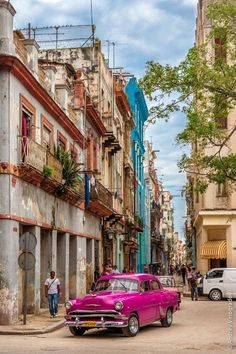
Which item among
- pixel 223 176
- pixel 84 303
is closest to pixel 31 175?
pixel 84 303

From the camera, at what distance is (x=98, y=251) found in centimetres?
3625

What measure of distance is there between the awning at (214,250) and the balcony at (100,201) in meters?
8.34

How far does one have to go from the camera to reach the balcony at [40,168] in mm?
20297

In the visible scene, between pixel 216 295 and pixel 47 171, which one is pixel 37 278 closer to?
pixel 47 171

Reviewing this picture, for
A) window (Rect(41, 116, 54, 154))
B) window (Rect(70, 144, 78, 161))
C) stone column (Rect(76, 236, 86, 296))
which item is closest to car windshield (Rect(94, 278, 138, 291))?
window (Rect(41, 116, 54, 154))

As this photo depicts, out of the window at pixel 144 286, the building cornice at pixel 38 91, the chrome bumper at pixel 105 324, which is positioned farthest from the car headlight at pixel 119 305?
the building cornice at pixel 38 91

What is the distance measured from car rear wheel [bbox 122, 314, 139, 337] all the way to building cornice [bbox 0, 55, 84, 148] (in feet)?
26.0

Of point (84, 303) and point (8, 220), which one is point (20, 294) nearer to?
point (8, 220)

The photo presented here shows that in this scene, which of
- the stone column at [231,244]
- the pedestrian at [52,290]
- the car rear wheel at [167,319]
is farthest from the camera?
the stone column at [231,244]

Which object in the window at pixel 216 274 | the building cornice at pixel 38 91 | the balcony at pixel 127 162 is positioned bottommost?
the window at pixel 216 274

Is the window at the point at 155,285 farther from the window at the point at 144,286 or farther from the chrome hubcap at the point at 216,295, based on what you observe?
the chrome hubcap at the point at 216,295

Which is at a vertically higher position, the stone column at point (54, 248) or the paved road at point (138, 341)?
the stone column at point (54, 248)

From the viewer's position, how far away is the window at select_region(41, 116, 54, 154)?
80.2 ft

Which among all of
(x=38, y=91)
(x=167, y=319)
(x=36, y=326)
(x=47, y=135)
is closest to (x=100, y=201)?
(x=47, y=135)
